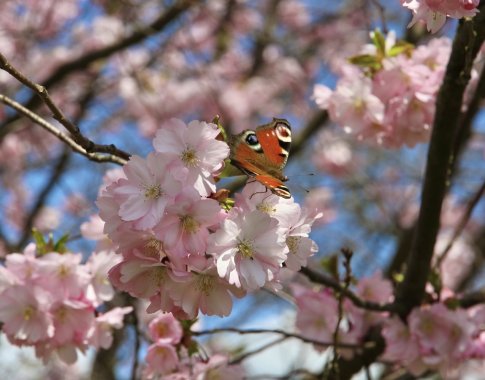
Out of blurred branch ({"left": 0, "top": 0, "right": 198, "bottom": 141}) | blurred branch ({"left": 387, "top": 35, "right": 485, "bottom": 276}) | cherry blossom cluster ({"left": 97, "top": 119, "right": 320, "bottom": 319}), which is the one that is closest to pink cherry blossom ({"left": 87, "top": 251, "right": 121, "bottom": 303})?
cherry blossom cluster ({"left": 97, "top": 119, "right": 320, "bottom": 319})

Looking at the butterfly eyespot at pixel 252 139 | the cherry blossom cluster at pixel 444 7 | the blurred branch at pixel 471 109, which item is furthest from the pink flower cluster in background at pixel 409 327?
the cherry blossom cluster at pixel 444 7

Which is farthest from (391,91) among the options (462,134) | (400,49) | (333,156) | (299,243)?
(333,156)

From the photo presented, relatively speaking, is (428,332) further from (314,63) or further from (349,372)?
(314,63)

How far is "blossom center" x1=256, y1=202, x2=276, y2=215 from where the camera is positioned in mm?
1424

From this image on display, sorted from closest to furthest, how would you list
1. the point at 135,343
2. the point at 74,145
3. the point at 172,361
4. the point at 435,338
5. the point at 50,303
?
the point at 74,145 → the point at 50,303 → the point at 172,361 → the point at 435,338 → the point at 135,343

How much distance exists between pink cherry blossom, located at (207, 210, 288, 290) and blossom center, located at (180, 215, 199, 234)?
5cm

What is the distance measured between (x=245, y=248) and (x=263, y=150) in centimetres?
25

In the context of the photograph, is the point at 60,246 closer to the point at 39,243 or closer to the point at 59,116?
the point at 39,243

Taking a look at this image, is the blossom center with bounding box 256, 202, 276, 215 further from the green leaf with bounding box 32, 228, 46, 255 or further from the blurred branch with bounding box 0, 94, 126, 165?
the green leaf with bounding box 32, 228, 46, 255

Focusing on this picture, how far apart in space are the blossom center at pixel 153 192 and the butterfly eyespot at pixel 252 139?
0.26m

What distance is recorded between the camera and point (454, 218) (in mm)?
6344

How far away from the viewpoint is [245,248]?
135 cm

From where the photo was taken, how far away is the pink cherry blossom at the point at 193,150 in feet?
4.42

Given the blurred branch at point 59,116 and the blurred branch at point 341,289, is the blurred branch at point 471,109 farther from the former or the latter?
the blurred branch at point 59,116
